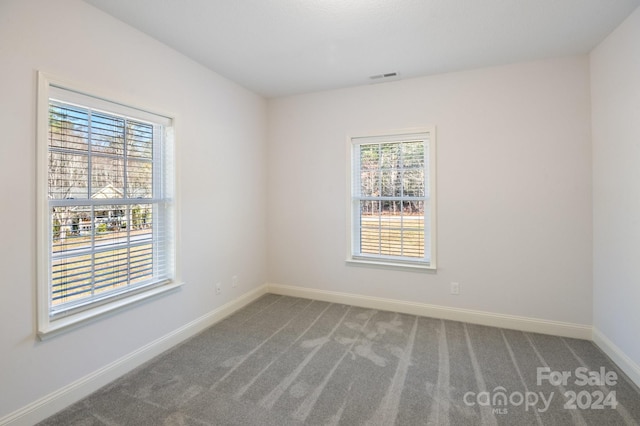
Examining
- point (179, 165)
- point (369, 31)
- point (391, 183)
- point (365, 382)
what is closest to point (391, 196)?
point (391, 183)

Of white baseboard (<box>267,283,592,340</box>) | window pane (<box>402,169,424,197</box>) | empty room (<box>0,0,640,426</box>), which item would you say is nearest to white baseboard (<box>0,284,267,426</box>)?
empty room (<box>0,0,640,426</box>)

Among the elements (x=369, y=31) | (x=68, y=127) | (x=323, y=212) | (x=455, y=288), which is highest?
(x=369, y=31)

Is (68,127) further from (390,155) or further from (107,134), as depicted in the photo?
(390,155)

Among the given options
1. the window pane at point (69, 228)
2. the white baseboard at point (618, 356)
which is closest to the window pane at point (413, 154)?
the white baseboard at point (618, 356)

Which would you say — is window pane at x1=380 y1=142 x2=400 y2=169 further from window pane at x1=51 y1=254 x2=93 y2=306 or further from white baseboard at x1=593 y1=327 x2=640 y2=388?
window pane at x1=51 y1=254 x2=93 y2=306

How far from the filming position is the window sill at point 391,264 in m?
3.36

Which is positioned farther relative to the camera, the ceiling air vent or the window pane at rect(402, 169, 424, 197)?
the window pane at rect(402, 169, 424, 197)

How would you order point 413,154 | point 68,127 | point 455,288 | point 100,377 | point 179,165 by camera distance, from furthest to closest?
1. point 413,154
2. point 455,288
3. point 179,165
4. point 100,377
5. point 68,127

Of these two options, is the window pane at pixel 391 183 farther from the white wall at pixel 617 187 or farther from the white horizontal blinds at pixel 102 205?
the white horizontal blinds at pixel 102 205

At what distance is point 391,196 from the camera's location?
3.57 metres

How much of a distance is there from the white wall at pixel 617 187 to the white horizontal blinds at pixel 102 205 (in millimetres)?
3788

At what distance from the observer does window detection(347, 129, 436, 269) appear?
3.40m

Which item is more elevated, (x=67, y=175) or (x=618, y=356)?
(x=67, y=175)

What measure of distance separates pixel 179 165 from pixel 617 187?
3.77 m
